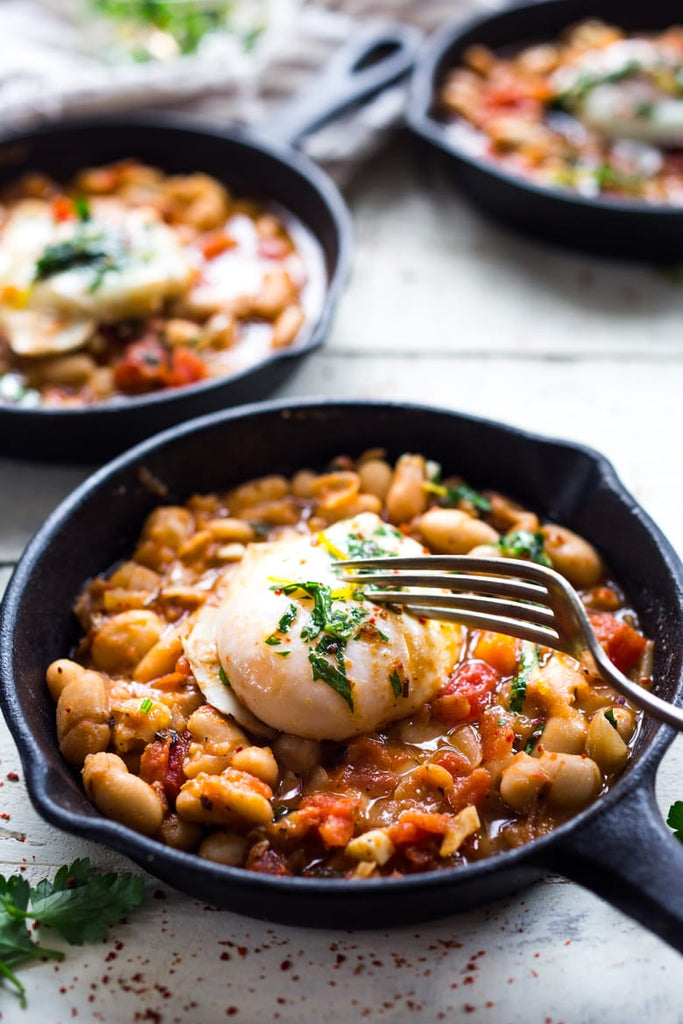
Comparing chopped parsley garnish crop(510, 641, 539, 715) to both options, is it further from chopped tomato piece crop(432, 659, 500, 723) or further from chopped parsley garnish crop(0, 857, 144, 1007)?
chopped parsley garnish crop(0, 857, 144, 1007)

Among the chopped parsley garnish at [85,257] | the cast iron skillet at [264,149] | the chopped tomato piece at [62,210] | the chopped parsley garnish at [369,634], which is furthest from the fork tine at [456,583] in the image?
the chopped tomato piece at [62,210]

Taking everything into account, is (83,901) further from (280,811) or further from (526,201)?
(526,201)

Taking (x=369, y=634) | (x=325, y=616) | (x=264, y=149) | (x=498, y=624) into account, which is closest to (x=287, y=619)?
(x=325, y=616)

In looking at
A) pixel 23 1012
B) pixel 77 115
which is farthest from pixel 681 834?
pixel 77 115

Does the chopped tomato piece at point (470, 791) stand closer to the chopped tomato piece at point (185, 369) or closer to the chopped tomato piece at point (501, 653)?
the chopped tomato piece at point (501, 653)

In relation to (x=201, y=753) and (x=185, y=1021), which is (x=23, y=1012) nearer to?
(x=185, y=1021)

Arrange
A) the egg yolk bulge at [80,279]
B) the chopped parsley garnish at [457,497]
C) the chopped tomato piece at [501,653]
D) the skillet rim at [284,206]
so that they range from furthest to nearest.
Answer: the egg yolk bulge at [80,279], the skillet rim at [284,206], the chopped parsley garnish at [457,497], the chopped tomato piece at [501,653]

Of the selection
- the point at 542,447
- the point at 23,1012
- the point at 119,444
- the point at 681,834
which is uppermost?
the point at 542,447
